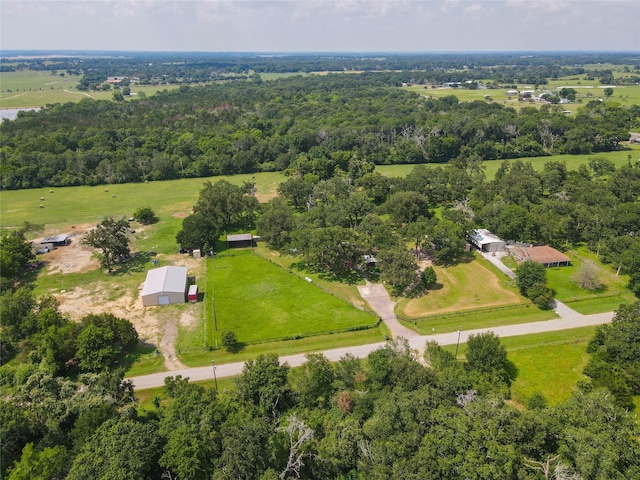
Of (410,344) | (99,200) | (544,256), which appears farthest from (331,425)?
(99,200)

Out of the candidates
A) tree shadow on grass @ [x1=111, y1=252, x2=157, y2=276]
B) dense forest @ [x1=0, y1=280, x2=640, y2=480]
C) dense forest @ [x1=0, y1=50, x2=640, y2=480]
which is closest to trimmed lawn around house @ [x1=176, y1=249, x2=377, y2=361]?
dense forest @ [x1=0, y1=50, x2=640, y2=480]

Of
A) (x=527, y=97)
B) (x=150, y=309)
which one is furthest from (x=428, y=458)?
(x=527, y=97)

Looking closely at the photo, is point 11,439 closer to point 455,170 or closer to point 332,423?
point 332,423

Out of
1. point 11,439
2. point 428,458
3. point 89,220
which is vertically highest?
point 428,458

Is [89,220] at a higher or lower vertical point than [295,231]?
lower

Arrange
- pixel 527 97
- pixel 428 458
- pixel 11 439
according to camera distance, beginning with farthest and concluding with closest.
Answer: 1. pixel 527 97
2. pixel 11 439
3. pixel 428 458

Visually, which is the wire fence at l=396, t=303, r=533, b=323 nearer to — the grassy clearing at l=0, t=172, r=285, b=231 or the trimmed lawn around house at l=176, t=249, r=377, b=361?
the trimmed lawn around house at l=176, t=249, r=377, b=361

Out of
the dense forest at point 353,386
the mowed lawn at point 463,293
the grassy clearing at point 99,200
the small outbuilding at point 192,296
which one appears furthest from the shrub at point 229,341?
the grassy clearing at point 99,200
